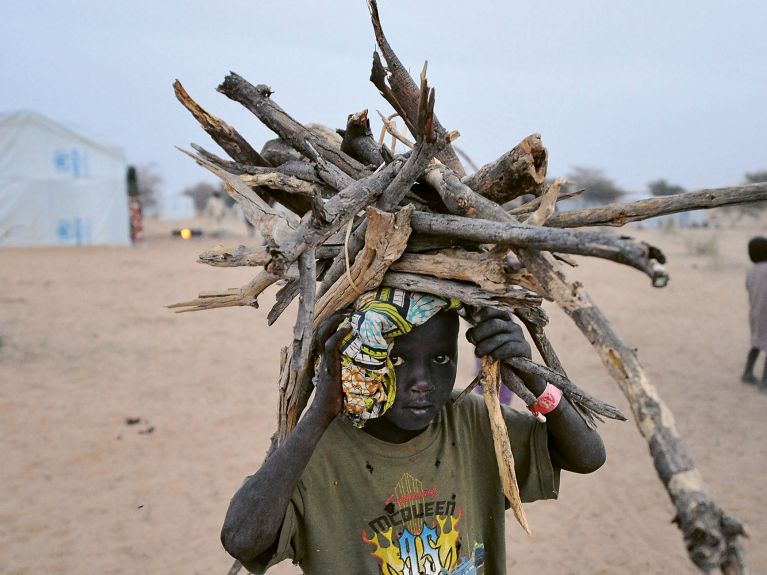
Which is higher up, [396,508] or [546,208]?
[546,208]

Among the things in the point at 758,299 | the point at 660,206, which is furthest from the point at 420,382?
the point at 758,299

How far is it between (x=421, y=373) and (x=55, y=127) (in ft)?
68.0

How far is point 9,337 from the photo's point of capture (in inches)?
363

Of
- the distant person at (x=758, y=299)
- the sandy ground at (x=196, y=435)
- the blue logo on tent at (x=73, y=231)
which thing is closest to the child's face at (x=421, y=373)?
the sandy ground at (x=196, y=435)

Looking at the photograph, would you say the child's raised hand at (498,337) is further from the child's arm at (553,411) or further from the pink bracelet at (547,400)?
the pink bracelet at (547,400)

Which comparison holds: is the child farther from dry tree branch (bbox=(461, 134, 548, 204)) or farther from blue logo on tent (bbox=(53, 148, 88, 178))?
blue logo on tent (bbox=(53, 148, 88, 178))

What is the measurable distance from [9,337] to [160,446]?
15.7ft

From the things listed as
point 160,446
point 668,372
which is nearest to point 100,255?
point 160,446

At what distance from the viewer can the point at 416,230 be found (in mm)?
1636

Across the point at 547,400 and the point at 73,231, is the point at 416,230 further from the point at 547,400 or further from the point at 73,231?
the point at 73,231

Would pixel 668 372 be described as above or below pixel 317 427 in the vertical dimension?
below

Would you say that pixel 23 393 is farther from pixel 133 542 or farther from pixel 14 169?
pixel 14 169

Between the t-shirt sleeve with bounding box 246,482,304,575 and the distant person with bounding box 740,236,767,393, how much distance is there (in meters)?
7.20

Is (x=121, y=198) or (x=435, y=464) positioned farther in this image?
(x=121, y=198)
